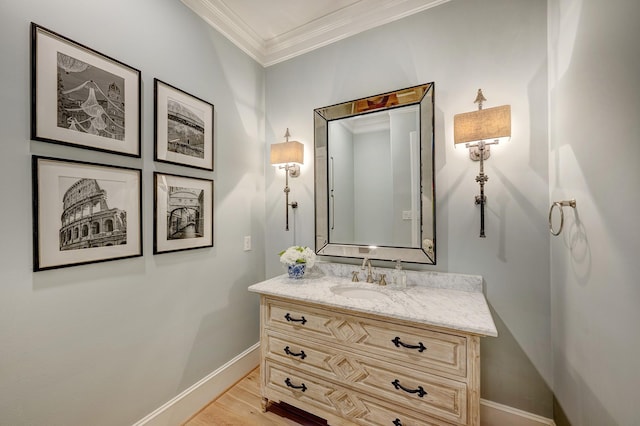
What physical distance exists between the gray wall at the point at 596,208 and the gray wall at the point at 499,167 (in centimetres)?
8

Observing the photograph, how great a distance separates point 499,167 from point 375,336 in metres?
1.24

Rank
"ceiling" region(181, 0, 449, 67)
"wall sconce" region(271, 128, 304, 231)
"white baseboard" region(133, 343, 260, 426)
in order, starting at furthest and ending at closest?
"wall sconce" region(271, 128, 304, 231), "ceiling" region(181, 0, 449, 67), "white baseboard" region(133, 343, 260, 426)

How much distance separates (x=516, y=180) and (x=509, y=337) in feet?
3.08

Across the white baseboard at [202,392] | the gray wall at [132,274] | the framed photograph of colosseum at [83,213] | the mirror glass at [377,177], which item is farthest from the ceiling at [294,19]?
the white baseboard at [202,392]

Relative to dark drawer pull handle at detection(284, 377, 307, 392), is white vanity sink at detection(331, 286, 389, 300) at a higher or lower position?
higher

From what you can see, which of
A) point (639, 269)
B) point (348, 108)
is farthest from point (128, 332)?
point (639, 269)

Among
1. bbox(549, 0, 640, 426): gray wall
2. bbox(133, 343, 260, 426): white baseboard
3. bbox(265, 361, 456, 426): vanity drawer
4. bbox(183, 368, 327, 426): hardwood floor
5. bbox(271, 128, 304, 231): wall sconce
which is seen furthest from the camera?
bbox(271, 128, 304, 231): wall sconce

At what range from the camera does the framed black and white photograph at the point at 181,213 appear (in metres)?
1.61

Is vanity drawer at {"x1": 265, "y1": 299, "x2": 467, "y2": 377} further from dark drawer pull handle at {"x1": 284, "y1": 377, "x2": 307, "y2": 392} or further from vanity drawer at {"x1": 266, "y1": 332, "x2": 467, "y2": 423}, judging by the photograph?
dark drawer pull handle at {"x1": 284, "y1": 377, "x2": 307, "y2": 392}

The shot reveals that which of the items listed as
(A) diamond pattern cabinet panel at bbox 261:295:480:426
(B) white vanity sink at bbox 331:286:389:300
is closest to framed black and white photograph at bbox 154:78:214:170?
(A) diamond pattern cabinet panel at bbox 261:295:480:426

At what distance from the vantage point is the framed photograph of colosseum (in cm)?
115

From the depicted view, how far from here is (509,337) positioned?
5.20 ft

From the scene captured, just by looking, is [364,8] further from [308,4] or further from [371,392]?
[371,392]

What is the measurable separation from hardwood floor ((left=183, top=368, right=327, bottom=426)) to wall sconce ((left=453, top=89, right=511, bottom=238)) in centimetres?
167
